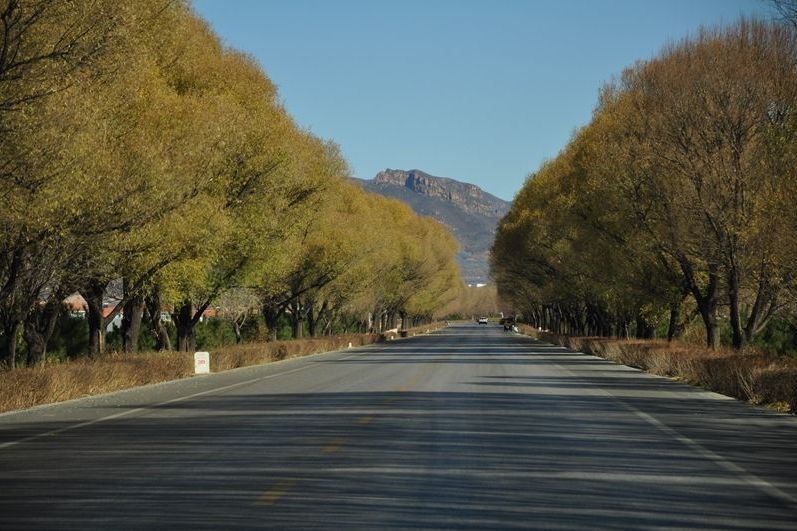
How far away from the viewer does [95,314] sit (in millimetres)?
36281

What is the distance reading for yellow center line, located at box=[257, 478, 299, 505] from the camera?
10141 mm

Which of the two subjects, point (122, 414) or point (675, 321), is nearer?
point (122, 414)

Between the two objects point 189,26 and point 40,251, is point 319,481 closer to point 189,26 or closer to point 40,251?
point 40,251

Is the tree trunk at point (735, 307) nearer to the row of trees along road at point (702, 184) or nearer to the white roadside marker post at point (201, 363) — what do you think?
the row of trees along road at point (702, 184)

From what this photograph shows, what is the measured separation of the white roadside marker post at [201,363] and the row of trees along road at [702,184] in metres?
16.2

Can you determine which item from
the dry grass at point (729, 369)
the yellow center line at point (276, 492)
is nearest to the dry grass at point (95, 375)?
the yellow center line at point (276, 492)

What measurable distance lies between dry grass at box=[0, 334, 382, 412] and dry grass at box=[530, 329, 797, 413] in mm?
15307

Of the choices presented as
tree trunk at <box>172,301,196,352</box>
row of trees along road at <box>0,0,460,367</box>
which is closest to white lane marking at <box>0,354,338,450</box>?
row of trees along road at <box>0,0,460,367</box>

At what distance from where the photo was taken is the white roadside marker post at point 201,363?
37.9m

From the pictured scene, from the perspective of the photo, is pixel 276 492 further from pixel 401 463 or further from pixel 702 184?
pixel 702 184

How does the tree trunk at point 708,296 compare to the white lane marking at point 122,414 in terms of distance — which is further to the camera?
the tree trunk at point 708,296

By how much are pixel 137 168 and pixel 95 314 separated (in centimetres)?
1072

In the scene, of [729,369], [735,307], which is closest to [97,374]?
[729,369]

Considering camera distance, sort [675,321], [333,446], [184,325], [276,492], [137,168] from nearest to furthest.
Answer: [276,492] → [333,446] → [137,168] → [184,325] → [675,321]
